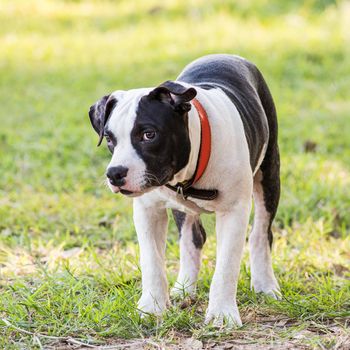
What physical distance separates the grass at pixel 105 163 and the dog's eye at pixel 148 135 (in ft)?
3.06

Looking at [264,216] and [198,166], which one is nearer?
[198,166]

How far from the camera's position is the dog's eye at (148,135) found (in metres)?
3.90

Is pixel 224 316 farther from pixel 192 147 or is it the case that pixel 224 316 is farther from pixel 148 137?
pixel 148 137

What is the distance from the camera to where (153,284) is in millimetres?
4371

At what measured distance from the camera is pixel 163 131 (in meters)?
3.93

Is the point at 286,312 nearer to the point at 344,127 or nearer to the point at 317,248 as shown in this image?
the point at 317,248

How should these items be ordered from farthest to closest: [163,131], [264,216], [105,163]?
[105,163] → [264,216] → [163,131]

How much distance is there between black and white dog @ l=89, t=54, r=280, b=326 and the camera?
154 inches

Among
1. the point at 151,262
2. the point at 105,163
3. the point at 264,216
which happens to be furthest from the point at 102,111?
the point at 105,163

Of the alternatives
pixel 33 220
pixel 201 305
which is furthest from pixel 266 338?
pixel 33 220

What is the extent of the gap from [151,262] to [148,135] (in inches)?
31.0

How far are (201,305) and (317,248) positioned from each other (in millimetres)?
1392

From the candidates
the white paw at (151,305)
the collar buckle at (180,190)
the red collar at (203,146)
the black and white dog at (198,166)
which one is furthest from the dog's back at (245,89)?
the white paw at (151,305)

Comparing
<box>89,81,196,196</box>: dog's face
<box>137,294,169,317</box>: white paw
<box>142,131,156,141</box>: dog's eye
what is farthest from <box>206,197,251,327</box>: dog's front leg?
<box>142,131,156,141</box>: dog's eye
